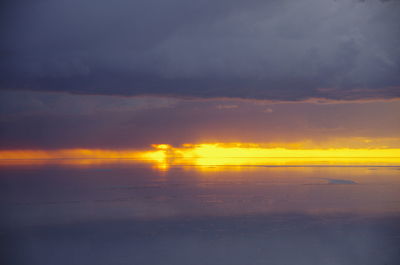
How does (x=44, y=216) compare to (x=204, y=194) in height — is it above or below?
below

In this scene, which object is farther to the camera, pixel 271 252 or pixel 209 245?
pixel 209 245

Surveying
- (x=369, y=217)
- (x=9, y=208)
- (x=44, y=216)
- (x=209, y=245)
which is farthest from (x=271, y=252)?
(x=9, y=208)

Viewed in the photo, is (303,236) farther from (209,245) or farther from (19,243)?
(19,243)

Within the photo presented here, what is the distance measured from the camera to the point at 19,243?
51.5ft

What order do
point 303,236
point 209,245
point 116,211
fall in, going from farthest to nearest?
1. point 116,211
2. point 303,236
3. point 209,245

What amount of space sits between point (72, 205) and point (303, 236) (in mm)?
14972

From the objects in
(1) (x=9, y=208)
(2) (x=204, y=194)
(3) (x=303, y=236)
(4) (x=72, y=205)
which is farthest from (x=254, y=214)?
(1) (x=9, y=208)

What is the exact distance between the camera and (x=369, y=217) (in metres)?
20.3

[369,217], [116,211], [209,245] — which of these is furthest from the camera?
[116,211]

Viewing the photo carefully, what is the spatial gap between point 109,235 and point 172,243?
3.28m

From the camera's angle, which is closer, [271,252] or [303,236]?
[271,252]

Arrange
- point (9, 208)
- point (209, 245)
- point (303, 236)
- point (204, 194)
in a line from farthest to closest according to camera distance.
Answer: point (204, 194)
point (9, 208)
point (303, 236)
point (209, 245)

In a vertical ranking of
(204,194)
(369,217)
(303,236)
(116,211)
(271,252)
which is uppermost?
(204,194)

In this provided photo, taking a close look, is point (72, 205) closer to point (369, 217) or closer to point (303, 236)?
point (303, 236)
